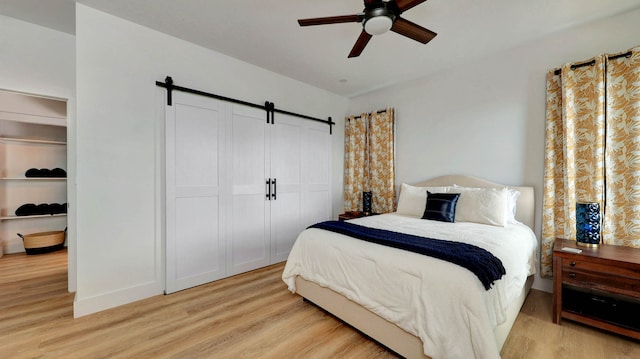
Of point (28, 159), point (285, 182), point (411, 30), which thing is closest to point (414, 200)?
point (285, 182)

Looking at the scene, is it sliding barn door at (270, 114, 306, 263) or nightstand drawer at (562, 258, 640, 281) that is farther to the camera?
sliding barn door at (270, 114, 306, 263)

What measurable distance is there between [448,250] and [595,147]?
6.44 ft

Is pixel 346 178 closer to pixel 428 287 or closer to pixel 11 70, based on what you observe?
pixel 428 287

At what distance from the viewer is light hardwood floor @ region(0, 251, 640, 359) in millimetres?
1733

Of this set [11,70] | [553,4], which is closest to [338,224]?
[553,4]

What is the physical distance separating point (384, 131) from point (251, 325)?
3179mm

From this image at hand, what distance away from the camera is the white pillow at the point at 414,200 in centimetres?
309

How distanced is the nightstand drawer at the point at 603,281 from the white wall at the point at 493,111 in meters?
0.81

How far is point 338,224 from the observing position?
247 centimetres

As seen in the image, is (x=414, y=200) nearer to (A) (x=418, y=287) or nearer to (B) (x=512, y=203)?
(B) (x=512, y=203)

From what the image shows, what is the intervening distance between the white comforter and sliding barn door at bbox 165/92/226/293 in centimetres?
113

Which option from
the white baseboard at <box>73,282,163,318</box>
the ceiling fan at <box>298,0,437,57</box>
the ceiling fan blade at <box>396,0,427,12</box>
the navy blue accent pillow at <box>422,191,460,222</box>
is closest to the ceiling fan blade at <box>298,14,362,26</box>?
the ceiling fan at <box>298,0,437,57</box>

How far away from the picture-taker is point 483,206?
2.58 m

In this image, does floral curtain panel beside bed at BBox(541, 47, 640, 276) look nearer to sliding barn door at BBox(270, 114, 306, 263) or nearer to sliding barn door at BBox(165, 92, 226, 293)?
sliding barn door at BBox(270, 114, 306, 263)
